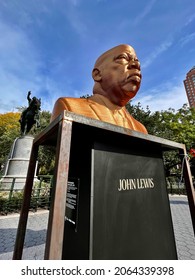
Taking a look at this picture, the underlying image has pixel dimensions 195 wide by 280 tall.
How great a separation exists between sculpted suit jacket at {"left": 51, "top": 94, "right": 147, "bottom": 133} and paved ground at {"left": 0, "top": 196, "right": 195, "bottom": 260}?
2.90 metres

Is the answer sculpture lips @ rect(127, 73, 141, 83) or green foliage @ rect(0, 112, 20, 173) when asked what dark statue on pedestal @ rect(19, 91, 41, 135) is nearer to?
sculpture lips @ rect(127, 73, 141, 83)

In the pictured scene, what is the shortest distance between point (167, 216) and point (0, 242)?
3954mm

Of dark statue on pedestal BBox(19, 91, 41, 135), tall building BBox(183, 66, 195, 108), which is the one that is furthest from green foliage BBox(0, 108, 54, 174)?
tall building BBox(183, 66, 195, 108)

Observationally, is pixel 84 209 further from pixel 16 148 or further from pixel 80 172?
pixel 16 148

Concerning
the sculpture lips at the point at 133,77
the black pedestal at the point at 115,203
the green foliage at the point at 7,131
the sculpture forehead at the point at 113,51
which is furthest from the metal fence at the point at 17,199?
the green foliage at the point at 7,131

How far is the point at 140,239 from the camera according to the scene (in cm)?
138

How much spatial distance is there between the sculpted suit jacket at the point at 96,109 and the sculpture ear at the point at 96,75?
269 millimetres

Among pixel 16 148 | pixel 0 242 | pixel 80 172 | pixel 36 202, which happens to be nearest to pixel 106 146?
pixel 80 172

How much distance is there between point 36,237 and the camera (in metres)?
4.08

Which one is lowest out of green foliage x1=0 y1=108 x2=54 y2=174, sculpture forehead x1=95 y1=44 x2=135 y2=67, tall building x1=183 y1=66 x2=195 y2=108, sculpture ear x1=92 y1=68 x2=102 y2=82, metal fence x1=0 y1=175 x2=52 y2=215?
metal fence x1=0 y1=175 x2=52 y2=215

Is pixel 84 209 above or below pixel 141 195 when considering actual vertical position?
below

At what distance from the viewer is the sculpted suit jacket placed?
174 cm
